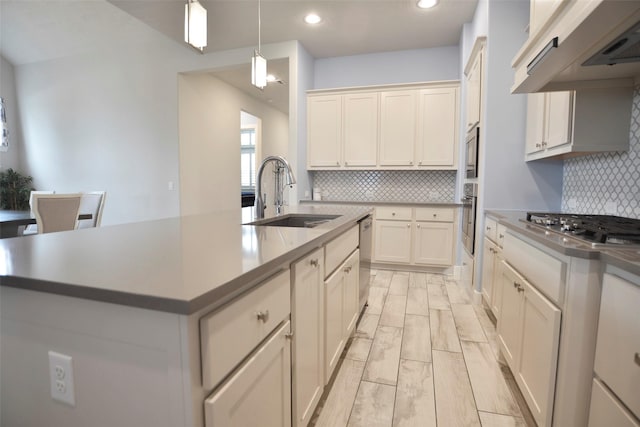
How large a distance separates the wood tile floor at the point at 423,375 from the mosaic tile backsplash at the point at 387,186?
72.7 inches

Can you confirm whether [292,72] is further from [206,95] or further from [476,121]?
[476,121]

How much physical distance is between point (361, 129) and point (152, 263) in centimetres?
382

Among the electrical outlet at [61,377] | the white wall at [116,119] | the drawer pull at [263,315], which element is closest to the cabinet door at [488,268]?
the drawer pull at [263,315]

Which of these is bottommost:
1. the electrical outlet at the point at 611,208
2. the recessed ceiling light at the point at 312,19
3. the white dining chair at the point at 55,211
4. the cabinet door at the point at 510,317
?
the cabinet door at the point at 510,317

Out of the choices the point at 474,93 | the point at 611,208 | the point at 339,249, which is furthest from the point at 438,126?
the point at 339,249

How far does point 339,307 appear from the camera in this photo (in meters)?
1.78

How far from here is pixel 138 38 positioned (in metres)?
4.48

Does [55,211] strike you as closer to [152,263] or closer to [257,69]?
[257,69]

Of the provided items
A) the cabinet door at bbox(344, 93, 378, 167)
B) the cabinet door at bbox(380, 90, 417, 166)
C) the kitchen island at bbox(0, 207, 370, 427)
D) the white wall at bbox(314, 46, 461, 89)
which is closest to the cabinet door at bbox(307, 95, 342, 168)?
the cabinet door at bbox(344, 93, 378, 167)

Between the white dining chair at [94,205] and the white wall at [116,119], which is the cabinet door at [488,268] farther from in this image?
the white dining chair at [94,205]

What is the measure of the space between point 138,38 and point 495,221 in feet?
16.6

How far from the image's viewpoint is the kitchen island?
2.03 feet

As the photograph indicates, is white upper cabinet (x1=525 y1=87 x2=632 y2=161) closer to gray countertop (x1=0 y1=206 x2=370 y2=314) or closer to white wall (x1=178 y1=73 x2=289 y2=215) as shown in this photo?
gray countertop (x1=0 y1=206 x2=370 y2=314)

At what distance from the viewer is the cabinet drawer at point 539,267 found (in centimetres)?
123
